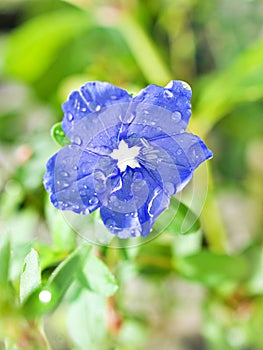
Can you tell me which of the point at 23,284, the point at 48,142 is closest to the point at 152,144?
the point at 23,284

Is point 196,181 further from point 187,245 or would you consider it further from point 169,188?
point 169,188

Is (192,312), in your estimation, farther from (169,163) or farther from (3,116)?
(169,163)

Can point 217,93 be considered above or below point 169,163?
below

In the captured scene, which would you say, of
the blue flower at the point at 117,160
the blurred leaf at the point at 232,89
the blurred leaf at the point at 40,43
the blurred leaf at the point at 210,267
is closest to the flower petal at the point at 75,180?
the blue flower at the point at 117,160

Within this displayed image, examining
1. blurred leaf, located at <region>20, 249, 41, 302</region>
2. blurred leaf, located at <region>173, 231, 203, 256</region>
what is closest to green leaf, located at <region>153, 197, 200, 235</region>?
blurred leaf, located at <region>20, 249, 41, 302</region>

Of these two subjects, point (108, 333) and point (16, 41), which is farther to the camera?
point (16, 41)

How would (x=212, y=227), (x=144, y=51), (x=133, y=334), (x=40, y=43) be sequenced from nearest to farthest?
(x=133, y=334) → (x=212, y=227) → (x=144, y=51) → (x=40, y=43)

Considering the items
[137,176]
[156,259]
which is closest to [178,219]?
[137,176]
